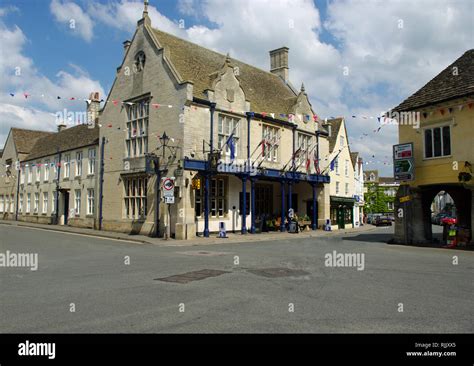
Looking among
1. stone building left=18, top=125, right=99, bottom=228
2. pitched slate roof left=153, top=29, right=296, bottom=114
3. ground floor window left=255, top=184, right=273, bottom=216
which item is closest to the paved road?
pitched slate roof left=153, top=29, right=296, bottom=114

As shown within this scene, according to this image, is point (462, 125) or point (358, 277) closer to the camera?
point (358, 277)

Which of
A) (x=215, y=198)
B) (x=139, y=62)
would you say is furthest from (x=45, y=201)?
(x=215, y=198)

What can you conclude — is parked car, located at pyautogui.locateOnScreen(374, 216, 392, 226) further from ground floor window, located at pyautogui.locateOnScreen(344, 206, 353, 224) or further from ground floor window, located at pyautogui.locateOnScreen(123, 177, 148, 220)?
ground floor window, located at pyautogui.locateOnScreen(123, 177, 148, 220)

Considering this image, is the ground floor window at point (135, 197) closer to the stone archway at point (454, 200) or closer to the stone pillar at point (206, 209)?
the stone pillar at point (206, 209)

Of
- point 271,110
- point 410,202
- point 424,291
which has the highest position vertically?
point 271,110

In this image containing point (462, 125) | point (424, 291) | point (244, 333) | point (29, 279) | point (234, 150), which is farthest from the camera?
point (234, 150)

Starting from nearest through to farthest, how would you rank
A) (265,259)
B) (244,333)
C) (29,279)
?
(244,333), (29,279), (265,259)

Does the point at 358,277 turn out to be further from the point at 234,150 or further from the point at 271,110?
the point at 271,110

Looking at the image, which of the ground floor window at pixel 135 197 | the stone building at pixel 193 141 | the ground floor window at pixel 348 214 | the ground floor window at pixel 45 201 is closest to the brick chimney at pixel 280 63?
the stone building at pixel 193 141

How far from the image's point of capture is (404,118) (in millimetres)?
21812

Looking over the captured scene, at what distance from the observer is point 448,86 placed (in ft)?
66.2

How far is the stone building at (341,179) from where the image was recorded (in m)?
38.9

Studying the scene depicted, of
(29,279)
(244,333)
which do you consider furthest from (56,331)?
(29,279)

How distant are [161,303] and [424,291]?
210 inches
